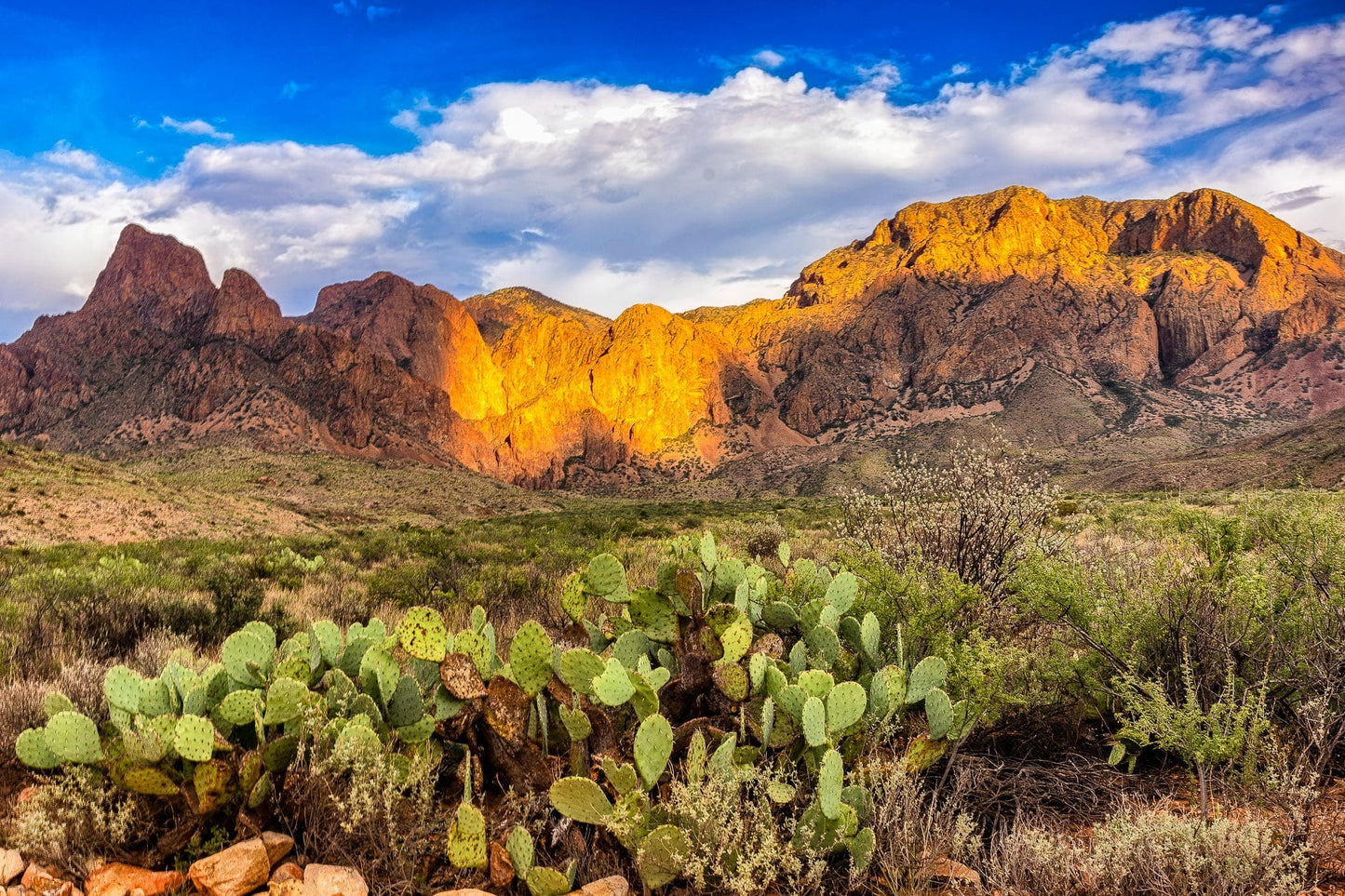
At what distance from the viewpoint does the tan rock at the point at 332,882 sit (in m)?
2.44

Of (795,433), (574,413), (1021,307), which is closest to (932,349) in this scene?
(1021,307)

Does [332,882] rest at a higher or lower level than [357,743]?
lower

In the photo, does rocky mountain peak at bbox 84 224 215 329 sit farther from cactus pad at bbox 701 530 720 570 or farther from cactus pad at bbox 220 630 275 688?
cactus pad at bbox 701 530 720 570

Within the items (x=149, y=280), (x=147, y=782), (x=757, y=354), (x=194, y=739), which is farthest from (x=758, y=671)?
(x=757, y=354)

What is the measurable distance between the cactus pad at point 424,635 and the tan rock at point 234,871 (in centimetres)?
98

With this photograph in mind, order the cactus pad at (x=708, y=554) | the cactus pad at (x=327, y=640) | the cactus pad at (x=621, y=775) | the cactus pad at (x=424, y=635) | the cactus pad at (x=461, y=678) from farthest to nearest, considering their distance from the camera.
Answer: the cactus pad at (x=708, y=554)
the cactus pad at (x=327, y=640)
the cactus pad at (x=424, y=635)
the cactus pad at (x=461, y=678)
the cactus pad at (x=621, y=775)

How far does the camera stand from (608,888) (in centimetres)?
250

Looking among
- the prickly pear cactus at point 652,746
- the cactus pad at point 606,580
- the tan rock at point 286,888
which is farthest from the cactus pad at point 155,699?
the prickly pear cactus at point 652,746

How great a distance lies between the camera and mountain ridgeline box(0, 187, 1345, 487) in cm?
8700

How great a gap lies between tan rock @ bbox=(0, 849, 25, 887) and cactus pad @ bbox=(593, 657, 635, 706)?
2308 mm

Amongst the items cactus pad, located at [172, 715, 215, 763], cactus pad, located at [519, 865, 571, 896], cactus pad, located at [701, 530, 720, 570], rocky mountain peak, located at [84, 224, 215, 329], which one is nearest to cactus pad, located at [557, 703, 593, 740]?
cactus pad, located at [519, 865, 571, 896]

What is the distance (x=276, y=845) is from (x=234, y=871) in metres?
0.22

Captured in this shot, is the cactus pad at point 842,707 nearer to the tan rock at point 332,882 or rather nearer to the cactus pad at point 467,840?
the cactus pad at point 467,840

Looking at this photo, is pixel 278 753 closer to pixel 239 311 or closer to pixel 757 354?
pixel 239 311
